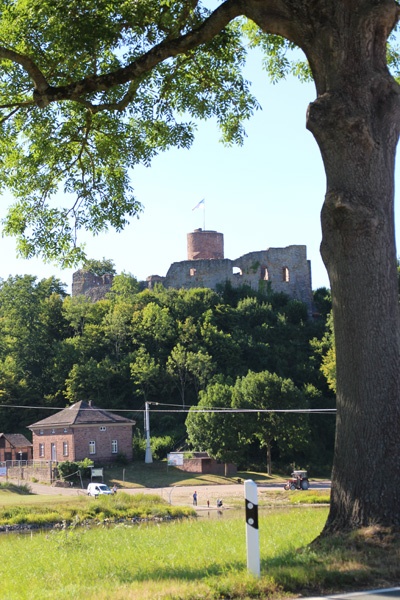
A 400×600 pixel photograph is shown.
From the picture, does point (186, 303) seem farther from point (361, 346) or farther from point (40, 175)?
point (361, 346)

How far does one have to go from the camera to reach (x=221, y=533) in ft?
31.7

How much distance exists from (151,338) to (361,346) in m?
66.6

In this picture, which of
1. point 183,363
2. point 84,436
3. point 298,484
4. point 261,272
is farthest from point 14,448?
point 261,272

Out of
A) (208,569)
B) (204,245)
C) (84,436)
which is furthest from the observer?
(204,245)

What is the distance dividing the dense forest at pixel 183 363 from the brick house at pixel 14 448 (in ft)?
19.5

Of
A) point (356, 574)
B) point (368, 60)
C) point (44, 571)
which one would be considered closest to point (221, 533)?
point (44, 571)

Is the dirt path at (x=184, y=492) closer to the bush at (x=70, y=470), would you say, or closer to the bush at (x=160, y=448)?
the bush at (x=70, y=470)

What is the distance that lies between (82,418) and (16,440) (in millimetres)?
6816

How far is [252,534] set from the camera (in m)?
6.27

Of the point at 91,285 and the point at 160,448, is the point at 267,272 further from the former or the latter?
the point at 160,448

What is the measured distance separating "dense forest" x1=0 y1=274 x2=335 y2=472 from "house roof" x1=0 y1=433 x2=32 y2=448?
5.32 metres

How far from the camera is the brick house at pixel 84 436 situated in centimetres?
5581

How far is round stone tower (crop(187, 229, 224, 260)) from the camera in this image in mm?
83812

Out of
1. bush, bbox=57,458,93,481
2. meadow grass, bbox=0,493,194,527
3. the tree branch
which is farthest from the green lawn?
the tree branch
